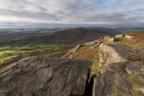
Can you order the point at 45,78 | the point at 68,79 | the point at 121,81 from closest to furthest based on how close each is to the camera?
the point at 121,81 < the point at 45,78 < the point at 68,79

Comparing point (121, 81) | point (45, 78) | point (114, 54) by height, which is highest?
point (121, 81)

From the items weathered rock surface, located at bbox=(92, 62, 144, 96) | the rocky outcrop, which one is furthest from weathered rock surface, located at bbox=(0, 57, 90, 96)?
the rocky outcrop

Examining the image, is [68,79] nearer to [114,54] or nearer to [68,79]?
[68,79]

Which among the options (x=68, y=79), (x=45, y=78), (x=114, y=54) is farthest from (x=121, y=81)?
(x=114, y=54)

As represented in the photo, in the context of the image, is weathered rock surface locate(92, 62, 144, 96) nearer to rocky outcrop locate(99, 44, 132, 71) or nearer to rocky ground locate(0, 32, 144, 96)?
rocky ground locate(0, 32, 144, 96)

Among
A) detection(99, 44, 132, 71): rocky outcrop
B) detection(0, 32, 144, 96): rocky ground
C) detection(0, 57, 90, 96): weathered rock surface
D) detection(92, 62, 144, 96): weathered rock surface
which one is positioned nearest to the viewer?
detection(92, 62, 144, 96): weathered rock surface

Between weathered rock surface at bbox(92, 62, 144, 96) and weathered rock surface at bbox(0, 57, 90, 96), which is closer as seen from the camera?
weathered rock surface at bbox(92, 62, 144, 96)

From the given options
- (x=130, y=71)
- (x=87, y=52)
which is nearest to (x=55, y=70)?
(x=130, y=71)

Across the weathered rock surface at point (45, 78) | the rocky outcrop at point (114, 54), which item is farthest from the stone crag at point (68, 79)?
the rocky outcrop at point (114, 54)

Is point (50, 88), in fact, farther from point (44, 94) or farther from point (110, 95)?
point (110, 95)
